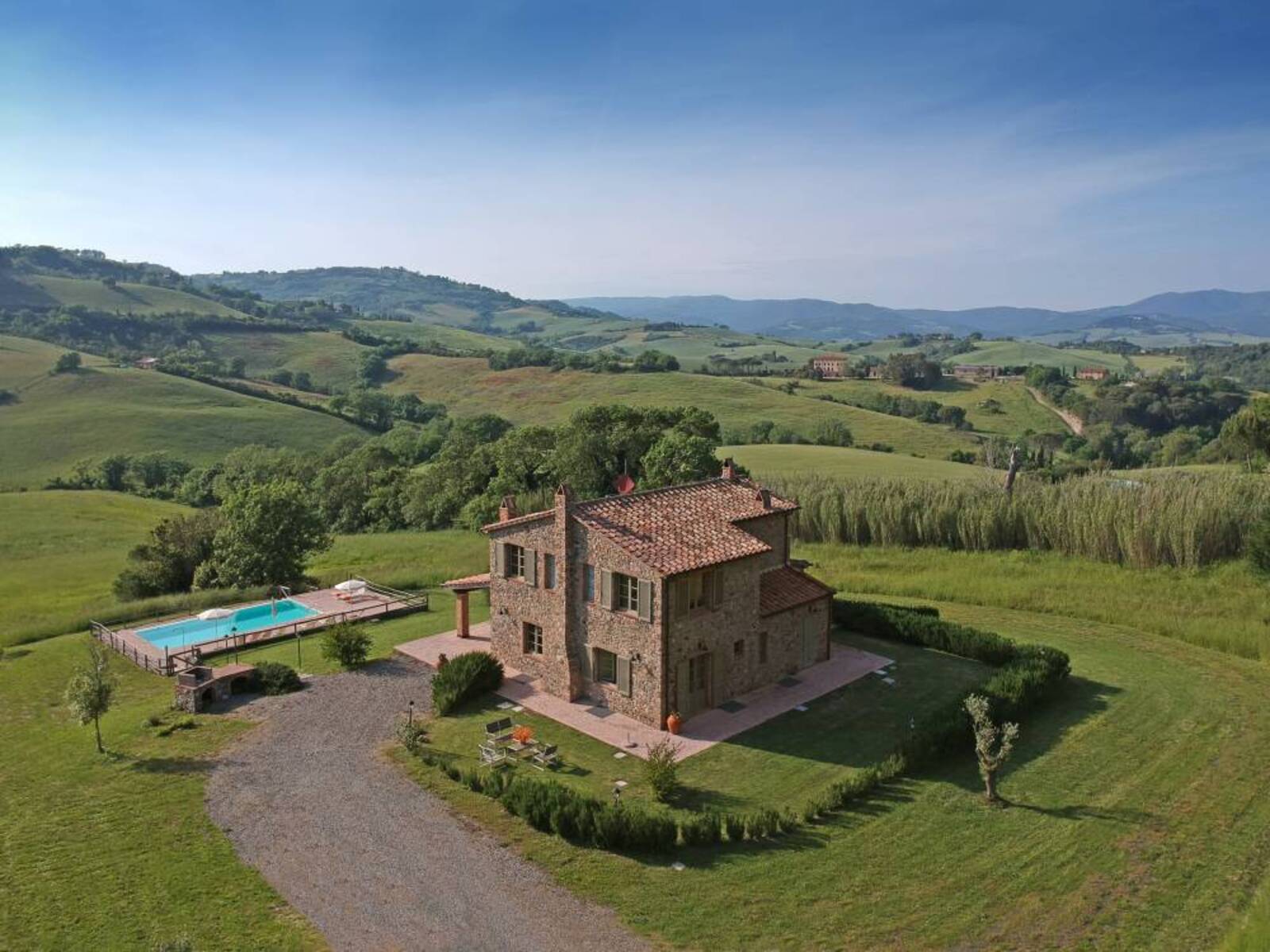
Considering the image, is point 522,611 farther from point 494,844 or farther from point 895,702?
point 895,702

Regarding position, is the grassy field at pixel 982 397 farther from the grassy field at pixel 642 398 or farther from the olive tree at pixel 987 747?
the olive tree at pixel 987 747

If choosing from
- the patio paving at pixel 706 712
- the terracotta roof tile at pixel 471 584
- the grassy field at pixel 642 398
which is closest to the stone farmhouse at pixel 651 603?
the patio paving at pixel 706 712

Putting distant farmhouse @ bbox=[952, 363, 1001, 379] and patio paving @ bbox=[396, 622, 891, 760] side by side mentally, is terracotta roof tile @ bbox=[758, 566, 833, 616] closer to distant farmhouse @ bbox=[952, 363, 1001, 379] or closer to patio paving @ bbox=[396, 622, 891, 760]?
patio paving @ bbox=[396, 622, 891, 760]

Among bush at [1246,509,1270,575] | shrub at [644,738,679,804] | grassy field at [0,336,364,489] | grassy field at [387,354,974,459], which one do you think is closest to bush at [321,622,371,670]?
shrub at [644,738,679,804]

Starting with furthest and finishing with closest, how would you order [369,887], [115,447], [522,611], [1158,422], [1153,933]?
[1158,422] → [115,447] → [522,611] → [369,887] → [1153,933]

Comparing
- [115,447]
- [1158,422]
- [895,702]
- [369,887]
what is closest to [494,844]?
[369,887]
